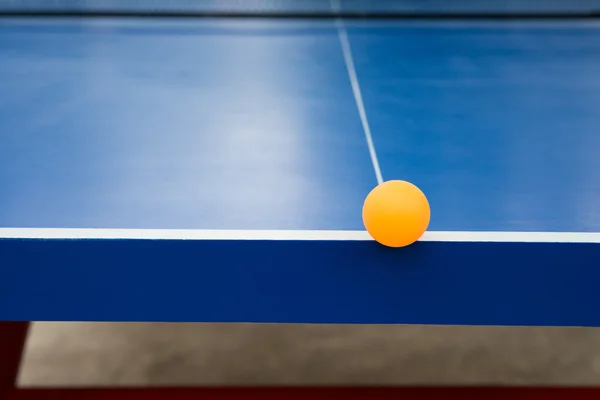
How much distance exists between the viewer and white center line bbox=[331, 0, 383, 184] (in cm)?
132

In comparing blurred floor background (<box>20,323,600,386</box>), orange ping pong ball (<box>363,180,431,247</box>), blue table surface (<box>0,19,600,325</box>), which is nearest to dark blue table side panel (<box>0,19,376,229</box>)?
blue table surface (<box>0,19,600,325</box>)

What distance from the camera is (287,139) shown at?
4.60 ft

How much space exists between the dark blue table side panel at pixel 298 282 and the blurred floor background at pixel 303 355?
4.19 feet

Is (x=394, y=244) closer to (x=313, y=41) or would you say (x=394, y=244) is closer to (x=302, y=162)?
(x=302, y=162)

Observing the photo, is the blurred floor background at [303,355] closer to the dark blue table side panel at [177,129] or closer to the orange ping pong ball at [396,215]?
the dark blue table side panel at [177,129]

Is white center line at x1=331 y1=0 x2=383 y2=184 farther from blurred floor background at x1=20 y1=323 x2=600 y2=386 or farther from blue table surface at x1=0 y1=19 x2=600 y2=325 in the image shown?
blurred floor background at x1=20 y1=323 x2=600 y2=386

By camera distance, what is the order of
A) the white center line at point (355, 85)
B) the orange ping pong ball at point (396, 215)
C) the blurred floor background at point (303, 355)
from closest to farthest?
the orange ping pong ball at point (396, 215)
the white center line at point (355, 85)
the blurred floor background at point (303, 355)

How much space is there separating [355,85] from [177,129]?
0.51 meters

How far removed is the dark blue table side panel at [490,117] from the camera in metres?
1.14

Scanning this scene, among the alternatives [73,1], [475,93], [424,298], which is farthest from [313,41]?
[424,298]

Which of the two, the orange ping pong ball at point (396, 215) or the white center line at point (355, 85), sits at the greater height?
the white center line at point (355, 85)

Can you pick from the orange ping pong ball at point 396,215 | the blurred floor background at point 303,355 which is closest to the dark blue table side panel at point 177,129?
the orange ping pong ball at point 396,215

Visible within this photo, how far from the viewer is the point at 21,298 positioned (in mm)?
1007

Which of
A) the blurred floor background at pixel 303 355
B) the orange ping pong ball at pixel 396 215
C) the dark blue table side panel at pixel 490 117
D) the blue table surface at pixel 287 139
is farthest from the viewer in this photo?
the blurred floor background at pixel 303 355
